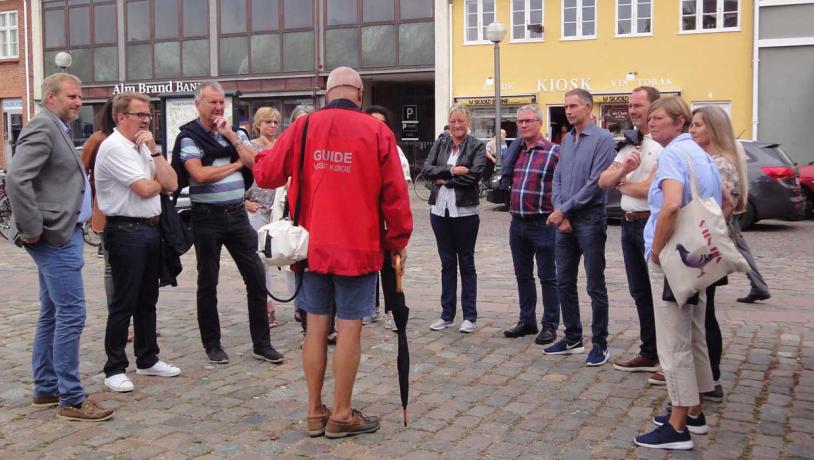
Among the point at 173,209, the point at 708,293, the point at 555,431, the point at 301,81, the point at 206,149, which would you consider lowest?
the point at 555,431

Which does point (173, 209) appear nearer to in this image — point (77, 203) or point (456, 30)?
point (77, 203)

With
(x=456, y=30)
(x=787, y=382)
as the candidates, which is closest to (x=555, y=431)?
(x=787, y=382)

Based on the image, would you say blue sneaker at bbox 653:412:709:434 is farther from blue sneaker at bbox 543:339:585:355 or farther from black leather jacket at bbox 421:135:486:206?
black leather jacket at bbox 421:135:486:206

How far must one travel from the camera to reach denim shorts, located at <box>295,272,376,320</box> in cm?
473

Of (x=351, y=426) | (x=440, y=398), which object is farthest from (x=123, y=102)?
(x=440, y=398)

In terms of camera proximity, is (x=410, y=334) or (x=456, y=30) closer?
(x=410, y=334)

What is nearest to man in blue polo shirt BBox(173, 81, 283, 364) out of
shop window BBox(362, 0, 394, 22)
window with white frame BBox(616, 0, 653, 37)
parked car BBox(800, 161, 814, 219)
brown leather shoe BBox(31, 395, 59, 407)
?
brown leather shoe BBox(31, 395, 59, 407)

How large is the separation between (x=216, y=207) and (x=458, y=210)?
2.08 meters

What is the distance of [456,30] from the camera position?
28.1 meters

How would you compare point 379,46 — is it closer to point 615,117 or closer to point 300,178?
point 615,117

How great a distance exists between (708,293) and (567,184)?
153cm

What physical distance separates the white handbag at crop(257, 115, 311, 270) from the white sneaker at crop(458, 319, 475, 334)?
2846mm

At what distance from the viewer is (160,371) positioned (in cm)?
600

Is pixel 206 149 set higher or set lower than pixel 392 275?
higher
